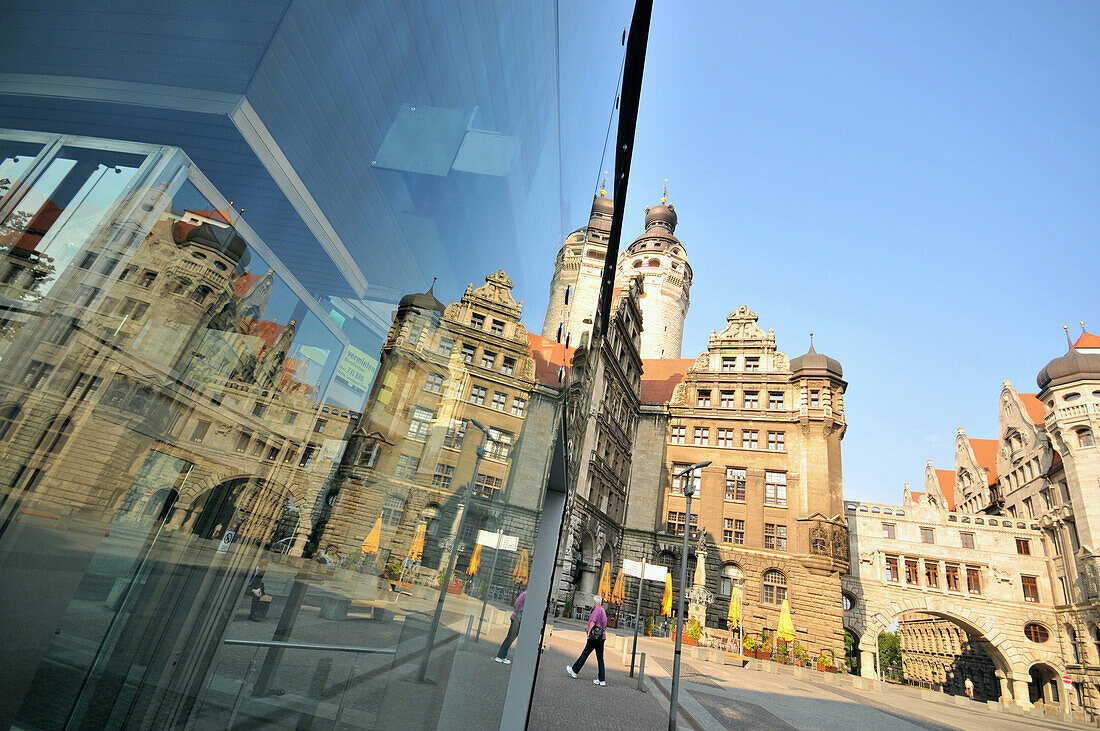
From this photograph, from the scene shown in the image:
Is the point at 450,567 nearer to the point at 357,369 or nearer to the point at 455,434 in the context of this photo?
the point at 455,434

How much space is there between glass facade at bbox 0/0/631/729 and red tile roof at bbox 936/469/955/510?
68874 millimetres

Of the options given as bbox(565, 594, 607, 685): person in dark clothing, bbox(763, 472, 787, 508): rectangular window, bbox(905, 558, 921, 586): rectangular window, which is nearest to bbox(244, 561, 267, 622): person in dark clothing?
bbox(565, 594, 607, 685): person in dark clothing

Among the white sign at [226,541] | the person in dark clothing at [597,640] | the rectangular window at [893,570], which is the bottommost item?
the person in dark clothing at [597,640]

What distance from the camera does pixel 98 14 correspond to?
0.47 meters

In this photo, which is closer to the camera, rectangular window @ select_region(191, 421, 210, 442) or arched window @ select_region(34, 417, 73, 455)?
arched window @ select_region(34, 417, 73, 455)

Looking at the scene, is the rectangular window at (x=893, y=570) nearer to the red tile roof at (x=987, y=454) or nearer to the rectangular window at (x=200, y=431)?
the red tile roof at (x=987, y=454)

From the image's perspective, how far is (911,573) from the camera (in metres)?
27.5

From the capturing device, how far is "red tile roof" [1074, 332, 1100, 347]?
3637 cm

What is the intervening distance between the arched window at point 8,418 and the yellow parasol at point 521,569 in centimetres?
380

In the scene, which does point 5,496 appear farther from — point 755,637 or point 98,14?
point 755,637

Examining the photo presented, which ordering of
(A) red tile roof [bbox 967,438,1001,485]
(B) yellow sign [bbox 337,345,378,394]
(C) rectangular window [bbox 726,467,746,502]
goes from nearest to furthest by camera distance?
(B) yellow sign [bbox 337,345,378,394]
(C) rectangular window [bbox 726,467,746,502]
(A) red tile roof [bbox 967,438,1001,485]

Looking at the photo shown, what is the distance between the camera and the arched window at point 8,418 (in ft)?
1.78

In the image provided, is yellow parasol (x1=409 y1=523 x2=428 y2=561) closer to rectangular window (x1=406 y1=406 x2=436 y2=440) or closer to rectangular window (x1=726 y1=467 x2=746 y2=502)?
rectangular window (x1=406 y1=406 x2=436 y2=440)

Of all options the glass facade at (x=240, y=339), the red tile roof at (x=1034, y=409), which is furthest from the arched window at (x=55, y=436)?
the red tile roof at (x=1034, y=409)
